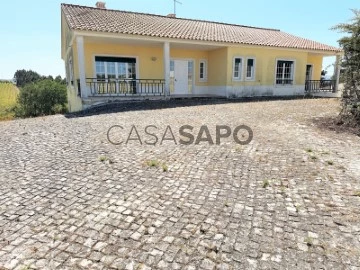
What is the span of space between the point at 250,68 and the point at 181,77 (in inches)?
185

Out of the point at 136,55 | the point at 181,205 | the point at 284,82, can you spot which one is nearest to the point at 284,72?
the point at 284,82

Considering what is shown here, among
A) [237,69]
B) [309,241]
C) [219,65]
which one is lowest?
[309,241]

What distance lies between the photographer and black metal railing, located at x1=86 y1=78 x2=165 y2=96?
14664mm

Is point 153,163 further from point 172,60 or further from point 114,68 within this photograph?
point 172,60

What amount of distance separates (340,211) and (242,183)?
142cm

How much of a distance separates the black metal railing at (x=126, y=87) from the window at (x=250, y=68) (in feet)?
19.2

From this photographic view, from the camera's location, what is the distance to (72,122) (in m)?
9.93

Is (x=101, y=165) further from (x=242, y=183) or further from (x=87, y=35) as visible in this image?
(x=87, y=35)

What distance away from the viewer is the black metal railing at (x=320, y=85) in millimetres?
20459

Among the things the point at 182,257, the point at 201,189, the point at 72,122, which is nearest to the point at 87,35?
the point at 72,122

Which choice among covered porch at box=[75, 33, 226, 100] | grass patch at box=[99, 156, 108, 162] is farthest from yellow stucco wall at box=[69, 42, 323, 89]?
grass patch at box=[99, 156, 108, 162]

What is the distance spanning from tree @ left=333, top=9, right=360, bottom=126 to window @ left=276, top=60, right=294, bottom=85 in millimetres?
10214

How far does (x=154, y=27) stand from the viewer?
52.5 feet

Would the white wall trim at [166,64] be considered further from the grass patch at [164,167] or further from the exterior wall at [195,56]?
the grass patch at [164,167]
